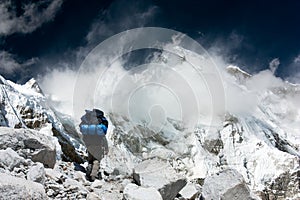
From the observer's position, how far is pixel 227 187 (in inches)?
351

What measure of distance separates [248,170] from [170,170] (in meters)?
186

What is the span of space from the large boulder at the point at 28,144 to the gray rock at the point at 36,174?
1.31m

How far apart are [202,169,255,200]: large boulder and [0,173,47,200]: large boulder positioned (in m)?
4.61

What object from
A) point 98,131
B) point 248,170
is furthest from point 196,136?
point 98,131

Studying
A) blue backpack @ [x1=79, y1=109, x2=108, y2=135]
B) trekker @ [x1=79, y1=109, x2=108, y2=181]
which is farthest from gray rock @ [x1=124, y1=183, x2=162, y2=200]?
blue backpack @ [x1=79, y1=109, x2=108, y2=135]

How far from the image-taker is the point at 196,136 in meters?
193

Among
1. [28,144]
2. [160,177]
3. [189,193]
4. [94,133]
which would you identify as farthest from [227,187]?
[28,144]

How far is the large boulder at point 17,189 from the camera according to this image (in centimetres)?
514

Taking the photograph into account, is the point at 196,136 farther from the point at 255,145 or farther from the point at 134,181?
the point at 134,181

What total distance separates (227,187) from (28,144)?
15.3 ft

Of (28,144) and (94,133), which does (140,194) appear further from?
(94,133)

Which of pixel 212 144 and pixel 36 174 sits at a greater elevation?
pixel 212 144

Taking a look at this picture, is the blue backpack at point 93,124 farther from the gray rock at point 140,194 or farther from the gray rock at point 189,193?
the gray rock at point 140,194

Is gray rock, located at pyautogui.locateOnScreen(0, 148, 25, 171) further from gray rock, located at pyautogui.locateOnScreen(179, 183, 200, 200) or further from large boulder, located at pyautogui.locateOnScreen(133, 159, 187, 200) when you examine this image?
gray rock, located at pyautogui.locateOnScreen(179, 183, 200, 200)
